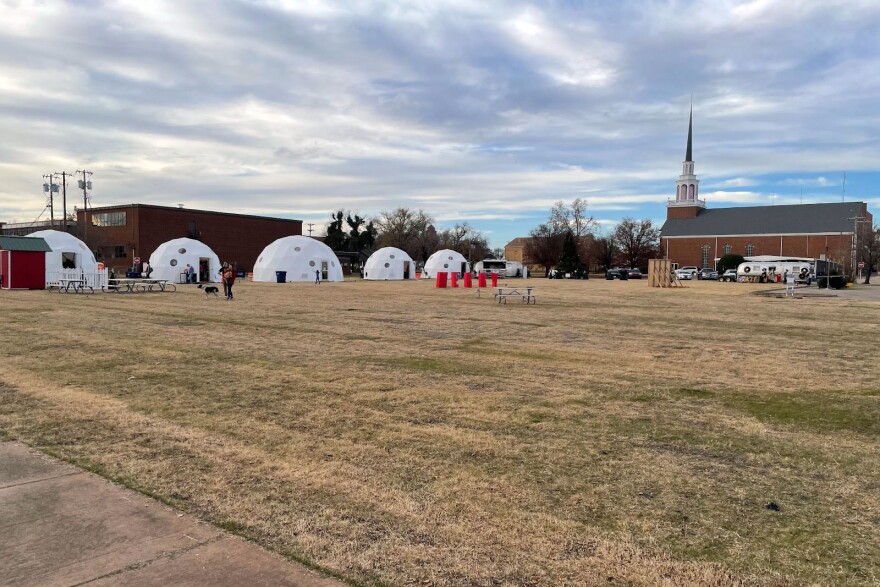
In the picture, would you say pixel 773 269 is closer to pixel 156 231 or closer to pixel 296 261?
pixel 296 261

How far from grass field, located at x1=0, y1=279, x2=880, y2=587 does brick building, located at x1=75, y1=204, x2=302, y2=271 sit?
213ft

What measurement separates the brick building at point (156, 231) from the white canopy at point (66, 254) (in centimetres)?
2527

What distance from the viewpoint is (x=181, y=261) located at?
4703 cm

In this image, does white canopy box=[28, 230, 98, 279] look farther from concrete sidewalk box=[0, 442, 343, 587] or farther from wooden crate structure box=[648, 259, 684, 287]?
concrete sidewalk box=[0, 442, 343, 587]

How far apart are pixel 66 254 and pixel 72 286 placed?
1108cm

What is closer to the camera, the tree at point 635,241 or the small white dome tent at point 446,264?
the small white dome tent at point 446,264

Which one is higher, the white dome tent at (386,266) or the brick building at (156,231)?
the brick building at (156,231)

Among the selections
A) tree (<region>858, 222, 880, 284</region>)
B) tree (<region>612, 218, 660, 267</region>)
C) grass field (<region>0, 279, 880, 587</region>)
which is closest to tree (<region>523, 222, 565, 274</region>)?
tree (<region>612, 218, 660, 267</region>)

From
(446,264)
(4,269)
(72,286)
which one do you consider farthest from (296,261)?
(446,264)

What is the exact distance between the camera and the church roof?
8975 cm

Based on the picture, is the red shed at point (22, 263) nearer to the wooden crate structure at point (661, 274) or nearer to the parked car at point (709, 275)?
the wooden crate structure at point (661, 274)

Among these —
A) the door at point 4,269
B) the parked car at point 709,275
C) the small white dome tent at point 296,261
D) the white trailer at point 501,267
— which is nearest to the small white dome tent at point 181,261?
the small white dome tent at point 296,261

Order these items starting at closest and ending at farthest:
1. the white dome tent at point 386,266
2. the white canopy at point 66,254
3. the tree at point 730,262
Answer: the white canopy at point 66,254 → the white dome tent at point 386,266 → the tree at point 730,262

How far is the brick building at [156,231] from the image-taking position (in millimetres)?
68875
